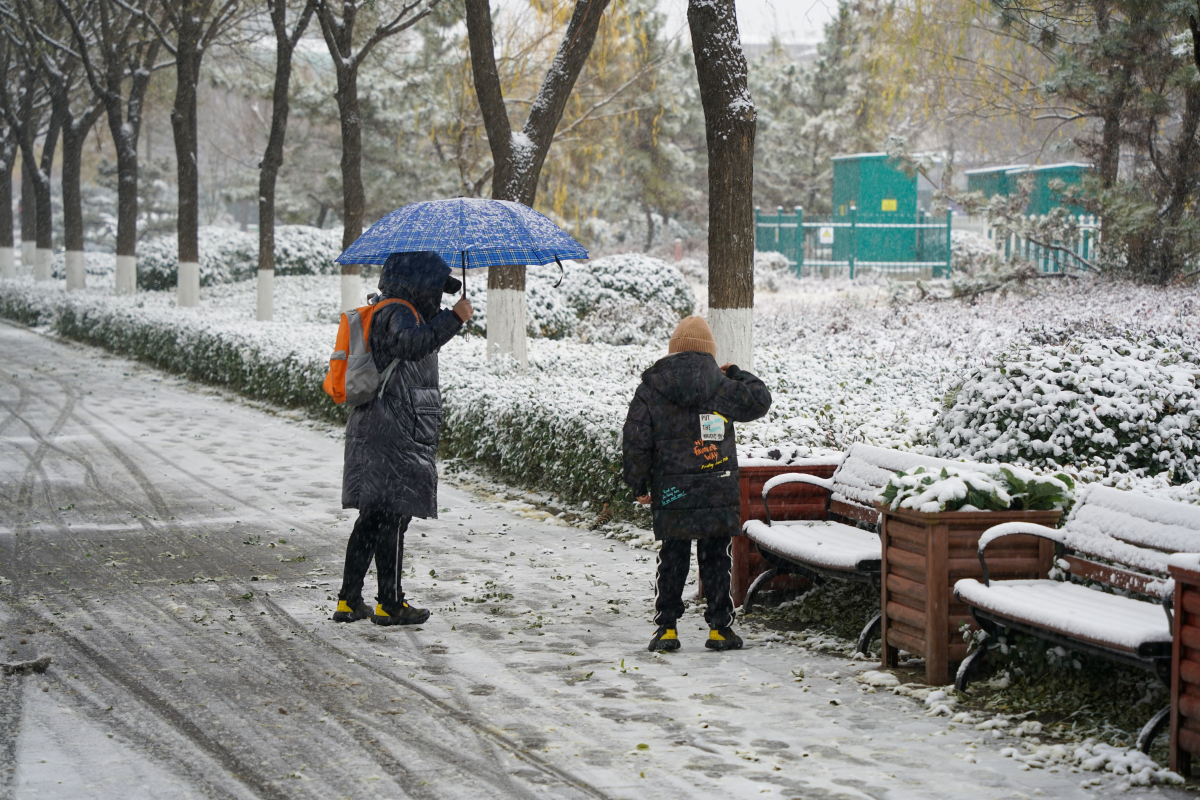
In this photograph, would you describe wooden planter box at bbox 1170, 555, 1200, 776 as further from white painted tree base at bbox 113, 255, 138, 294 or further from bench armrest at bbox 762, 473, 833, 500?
white painted tree base at bbox 113, 255, 138, 294

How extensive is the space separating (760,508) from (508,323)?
7645 mm

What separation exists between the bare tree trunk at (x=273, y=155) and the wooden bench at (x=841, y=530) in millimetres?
17360

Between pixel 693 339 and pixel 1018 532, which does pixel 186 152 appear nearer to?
pixel 693 339

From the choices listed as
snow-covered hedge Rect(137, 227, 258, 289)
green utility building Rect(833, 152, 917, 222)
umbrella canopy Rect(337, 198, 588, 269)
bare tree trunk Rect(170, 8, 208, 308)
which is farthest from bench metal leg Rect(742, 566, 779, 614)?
snow-covered hedge Rect(137, 227, 258, 289)

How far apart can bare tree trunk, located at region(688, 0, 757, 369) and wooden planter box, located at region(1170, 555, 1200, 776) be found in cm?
556

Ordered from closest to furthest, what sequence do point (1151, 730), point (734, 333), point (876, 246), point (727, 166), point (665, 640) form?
point (1151, 730)
point (665, 640)
point (727, 166)
point (734, 333)
point (876, 246)

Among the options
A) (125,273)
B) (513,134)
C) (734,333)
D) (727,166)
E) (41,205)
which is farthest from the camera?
(41,205)

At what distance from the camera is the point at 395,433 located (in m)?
6.24

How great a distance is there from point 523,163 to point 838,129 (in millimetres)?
32871

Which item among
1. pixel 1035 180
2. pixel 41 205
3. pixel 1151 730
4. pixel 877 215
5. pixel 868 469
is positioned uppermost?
pixel 41 205

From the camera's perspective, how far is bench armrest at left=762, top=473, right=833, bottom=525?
671 cm

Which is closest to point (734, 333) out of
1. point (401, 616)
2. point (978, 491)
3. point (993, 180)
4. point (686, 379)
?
point (686, 379)

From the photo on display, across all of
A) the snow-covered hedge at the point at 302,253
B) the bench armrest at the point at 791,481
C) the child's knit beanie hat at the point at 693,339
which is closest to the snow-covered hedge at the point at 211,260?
the snow-covered hedge at the point at 302,253

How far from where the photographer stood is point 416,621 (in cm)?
645
